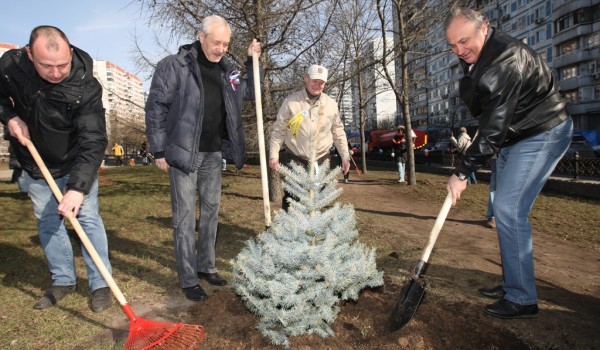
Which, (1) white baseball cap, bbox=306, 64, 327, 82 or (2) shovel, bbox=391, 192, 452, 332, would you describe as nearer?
(2) shovel, bbox=391, 192, 452, 332

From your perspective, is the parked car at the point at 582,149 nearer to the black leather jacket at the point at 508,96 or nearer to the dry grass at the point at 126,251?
the dry grass at the point at 126,251

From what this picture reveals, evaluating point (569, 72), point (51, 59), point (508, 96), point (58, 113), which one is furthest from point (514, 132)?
point (569, 72)

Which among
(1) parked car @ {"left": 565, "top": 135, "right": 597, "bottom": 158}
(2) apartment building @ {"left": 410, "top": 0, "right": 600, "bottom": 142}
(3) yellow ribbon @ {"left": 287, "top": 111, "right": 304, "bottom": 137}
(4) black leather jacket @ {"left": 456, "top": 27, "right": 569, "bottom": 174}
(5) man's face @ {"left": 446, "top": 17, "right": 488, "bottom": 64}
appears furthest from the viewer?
(2) apartment building @ {"left": 410, "top": 0, "right": 600, "bottom": 142}

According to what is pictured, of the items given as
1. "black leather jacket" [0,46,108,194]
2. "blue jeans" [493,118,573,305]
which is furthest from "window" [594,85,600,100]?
"black leather jacket" [0,46,108,194]

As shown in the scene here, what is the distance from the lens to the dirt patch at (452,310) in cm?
253

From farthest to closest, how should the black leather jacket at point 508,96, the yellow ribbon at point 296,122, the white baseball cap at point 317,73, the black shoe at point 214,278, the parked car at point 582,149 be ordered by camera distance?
the parked car at point 582,149 < the yellow ribbon at point 296,122 < the white baseball cap at point 317,73 < the black shoe at point 214,278 < the black leather jacket at point 508,96

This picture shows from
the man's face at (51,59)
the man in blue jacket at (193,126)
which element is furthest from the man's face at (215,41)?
the man's face at (51,59)

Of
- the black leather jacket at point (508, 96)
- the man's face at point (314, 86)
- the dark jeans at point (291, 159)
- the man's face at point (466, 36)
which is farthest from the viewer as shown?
the dark jeans at point (291, 159)

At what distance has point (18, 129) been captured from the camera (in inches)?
125

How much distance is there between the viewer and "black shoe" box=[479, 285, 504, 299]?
337 centimetres

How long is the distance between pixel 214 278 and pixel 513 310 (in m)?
2.54

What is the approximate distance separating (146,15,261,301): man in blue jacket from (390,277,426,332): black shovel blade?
1.67 meters

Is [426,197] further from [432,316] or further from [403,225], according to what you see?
[432,316]

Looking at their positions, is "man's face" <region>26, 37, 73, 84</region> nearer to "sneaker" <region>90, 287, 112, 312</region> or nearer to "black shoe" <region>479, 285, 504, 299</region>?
"sneaker" <region>90, 287, 112, 312</region>
